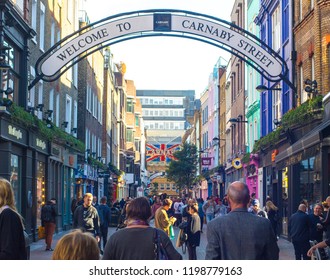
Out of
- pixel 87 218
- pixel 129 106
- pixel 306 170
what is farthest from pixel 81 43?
pixel 129 106

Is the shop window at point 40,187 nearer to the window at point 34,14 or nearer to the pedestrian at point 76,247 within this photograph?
the window at point 34,14

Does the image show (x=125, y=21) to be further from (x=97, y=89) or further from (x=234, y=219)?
(x=97, y=89)

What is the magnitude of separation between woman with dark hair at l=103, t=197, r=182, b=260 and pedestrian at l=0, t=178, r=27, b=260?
79 centimetres

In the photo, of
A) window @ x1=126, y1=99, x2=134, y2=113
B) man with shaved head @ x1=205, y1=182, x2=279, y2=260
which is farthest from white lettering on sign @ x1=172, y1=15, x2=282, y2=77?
window @ x1=126, y1=99, x2=134, y2=113

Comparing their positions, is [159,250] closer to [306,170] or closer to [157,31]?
[157,31]

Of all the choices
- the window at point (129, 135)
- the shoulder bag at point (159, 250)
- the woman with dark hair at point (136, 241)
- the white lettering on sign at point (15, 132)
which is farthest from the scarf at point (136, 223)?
the window at point (129, 135)

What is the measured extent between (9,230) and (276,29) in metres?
29.1

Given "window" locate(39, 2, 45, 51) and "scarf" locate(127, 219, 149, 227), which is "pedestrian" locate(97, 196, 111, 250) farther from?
"scarf" locate(127, 219, 149, 227)

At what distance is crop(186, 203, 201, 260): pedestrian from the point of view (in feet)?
64.4

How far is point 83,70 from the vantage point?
44.7 meters

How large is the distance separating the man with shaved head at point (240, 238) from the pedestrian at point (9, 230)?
172 cm

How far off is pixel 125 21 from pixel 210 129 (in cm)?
5600

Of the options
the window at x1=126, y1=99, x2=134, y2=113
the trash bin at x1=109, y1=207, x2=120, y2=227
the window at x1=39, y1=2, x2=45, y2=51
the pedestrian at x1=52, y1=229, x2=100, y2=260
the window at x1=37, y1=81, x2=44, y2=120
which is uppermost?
the window at x1=126, y1=99, x2=134, y2=113

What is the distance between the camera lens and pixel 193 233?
19719mm
